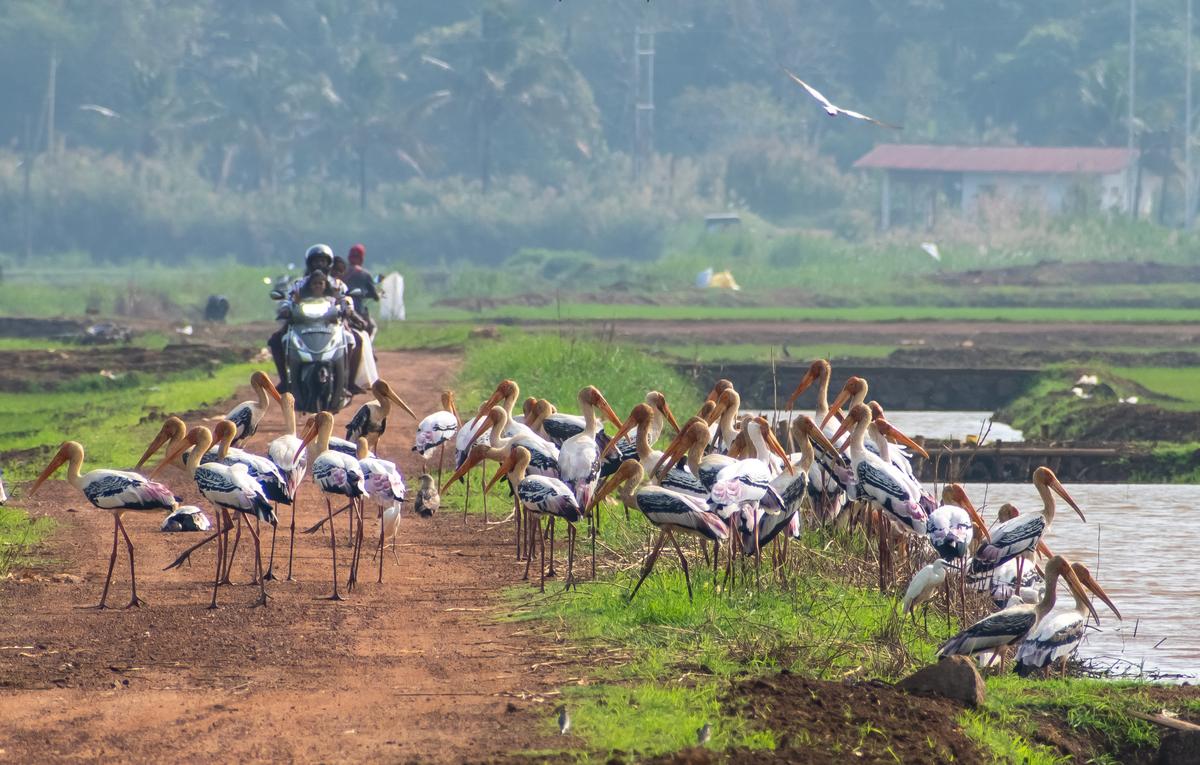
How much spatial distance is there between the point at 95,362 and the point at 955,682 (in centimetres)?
2244

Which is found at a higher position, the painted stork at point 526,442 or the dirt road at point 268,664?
the painted stork at point 526,442

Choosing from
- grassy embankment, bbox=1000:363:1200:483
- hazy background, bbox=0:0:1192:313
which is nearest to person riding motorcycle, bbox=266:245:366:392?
grassy embankment, bbox=1000:363:1200:483

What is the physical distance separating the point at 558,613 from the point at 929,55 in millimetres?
64932

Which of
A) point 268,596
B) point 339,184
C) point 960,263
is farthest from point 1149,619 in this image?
point 339,184

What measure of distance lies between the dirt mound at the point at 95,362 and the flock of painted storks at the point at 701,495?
48.8 feet

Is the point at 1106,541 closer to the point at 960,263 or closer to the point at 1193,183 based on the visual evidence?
the point at 960,263

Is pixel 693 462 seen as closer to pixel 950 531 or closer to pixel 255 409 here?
pixel 950 531

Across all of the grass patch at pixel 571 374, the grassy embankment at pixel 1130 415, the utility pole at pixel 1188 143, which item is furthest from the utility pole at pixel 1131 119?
the grass patch at pixel 571 374

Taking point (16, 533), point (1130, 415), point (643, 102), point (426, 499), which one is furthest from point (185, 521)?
point (643, 102)

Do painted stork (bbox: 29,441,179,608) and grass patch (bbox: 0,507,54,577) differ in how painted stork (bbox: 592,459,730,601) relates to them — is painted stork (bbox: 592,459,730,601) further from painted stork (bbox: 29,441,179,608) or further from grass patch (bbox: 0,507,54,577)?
grass patch (bbox: 0,507,54,577)

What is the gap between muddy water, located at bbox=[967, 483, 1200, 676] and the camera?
40.3 feet

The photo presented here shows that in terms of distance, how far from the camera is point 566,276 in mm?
60094

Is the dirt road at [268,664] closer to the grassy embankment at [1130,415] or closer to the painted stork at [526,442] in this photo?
the painted stork at [526,442]

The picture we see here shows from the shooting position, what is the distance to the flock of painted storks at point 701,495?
10266 mm
